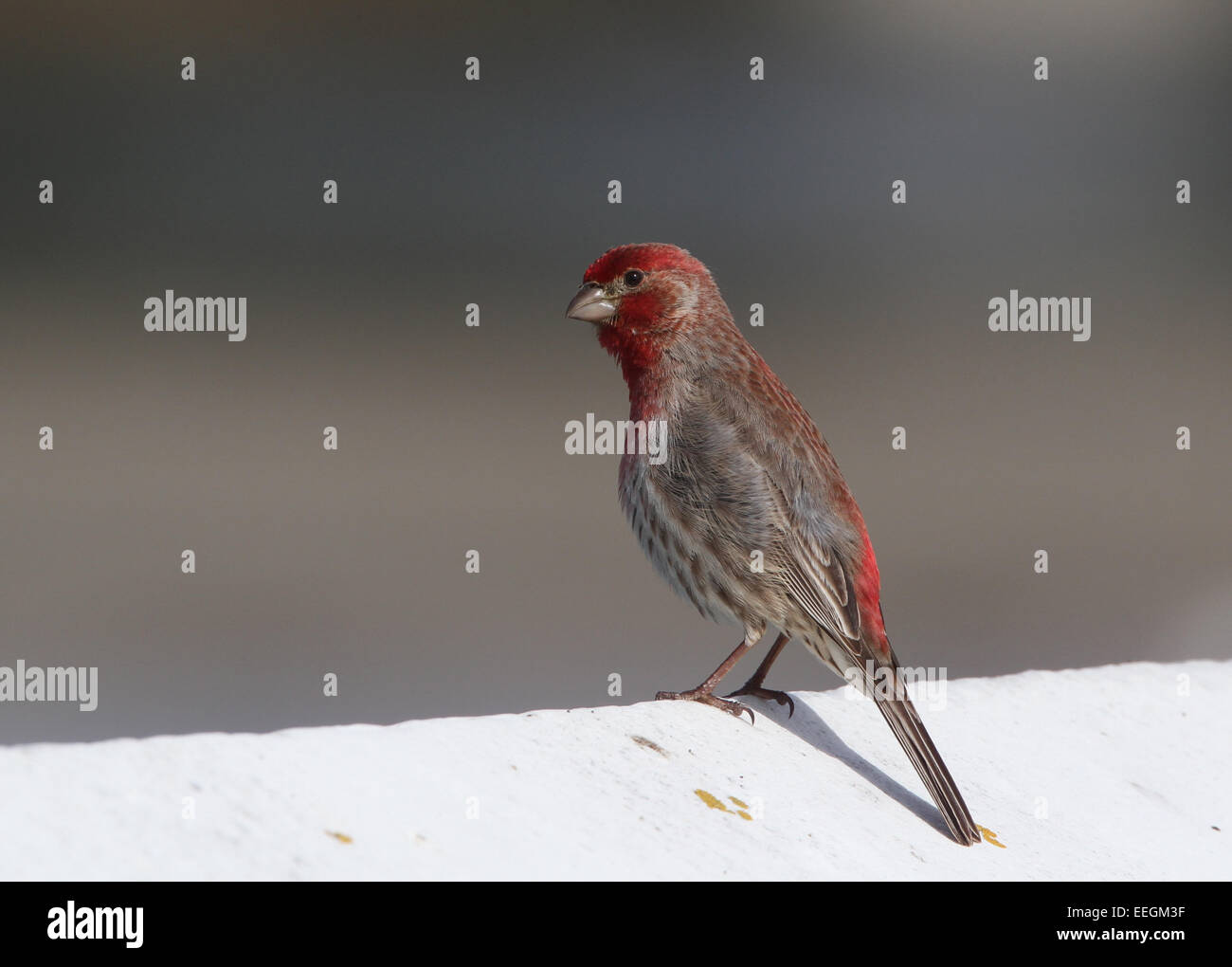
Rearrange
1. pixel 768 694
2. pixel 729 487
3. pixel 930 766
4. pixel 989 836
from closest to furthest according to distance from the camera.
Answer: pixel 989 836 < pixel 930 766 < pixel 768 694 < pixel 729 487

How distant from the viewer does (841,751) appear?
3303 mm

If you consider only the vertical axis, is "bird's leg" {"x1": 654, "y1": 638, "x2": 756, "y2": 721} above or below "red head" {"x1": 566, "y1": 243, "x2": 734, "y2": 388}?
below

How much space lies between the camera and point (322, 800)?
2.25m

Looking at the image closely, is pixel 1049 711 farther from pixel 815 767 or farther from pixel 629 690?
pixel 629 690

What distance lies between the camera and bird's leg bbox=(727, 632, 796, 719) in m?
3.58

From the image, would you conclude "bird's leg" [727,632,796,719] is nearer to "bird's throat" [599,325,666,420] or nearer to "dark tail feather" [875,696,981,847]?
"dark tail feather" [875,696,981,847]

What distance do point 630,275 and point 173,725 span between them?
3.93m

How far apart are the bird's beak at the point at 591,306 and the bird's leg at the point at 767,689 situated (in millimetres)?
1065

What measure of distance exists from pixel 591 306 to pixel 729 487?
2.45ft

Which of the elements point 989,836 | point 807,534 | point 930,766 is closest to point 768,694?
point 807,534

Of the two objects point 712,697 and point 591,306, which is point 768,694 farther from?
point 591,306

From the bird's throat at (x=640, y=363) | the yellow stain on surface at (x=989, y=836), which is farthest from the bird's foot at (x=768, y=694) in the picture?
the bird's throat at (x=640, y=363)

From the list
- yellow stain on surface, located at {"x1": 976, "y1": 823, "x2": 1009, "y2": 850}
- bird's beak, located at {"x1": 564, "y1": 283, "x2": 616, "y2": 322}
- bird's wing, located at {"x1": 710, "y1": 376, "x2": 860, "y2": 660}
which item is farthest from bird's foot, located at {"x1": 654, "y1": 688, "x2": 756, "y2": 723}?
bird's beak, located at {"x1": 564, "y1": 283, "x2": 616, "y2": 322}

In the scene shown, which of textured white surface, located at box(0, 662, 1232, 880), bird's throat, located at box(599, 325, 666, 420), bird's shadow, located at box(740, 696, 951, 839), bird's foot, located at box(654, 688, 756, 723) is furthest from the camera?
bird's throat, located at box(599, 325, 666, 420)
